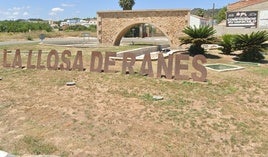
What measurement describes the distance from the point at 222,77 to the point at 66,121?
5972 millimetres

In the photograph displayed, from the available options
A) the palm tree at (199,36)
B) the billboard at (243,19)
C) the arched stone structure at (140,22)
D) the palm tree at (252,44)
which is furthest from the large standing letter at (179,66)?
the billboard at (243,19)

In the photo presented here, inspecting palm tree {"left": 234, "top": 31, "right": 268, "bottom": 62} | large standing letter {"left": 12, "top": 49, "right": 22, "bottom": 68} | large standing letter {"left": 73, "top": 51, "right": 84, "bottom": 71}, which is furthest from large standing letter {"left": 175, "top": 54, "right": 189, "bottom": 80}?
large standing letter {"left": 12, "top": 49, "right": 22, "bottom": 68}

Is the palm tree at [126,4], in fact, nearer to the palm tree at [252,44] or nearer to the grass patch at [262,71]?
the palm tree at [252,44]

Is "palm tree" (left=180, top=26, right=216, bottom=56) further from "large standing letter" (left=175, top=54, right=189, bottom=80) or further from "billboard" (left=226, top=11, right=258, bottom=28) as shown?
"billboard" (left=226, top=11, right=258, bottom=28)

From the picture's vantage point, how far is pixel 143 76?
10547 millimetres

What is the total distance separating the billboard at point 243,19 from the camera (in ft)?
97.1

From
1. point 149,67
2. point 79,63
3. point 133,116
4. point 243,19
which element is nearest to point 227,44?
point 149,67

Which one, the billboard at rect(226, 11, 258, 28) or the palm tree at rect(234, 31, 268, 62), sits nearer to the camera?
the palm tree at rect(234, 31, 268, 62)

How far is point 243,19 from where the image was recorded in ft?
98.4

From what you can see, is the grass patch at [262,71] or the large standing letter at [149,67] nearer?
the large standing letter at [149,67]

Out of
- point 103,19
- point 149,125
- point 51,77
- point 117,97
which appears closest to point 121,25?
point 103,19

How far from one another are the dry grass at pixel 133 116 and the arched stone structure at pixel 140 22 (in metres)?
13.2

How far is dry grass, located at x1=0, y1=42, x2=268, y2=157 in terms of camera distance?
6.02 meters

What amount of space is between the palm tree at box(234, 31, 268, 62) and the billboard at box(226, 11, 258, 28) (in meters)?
15.8
